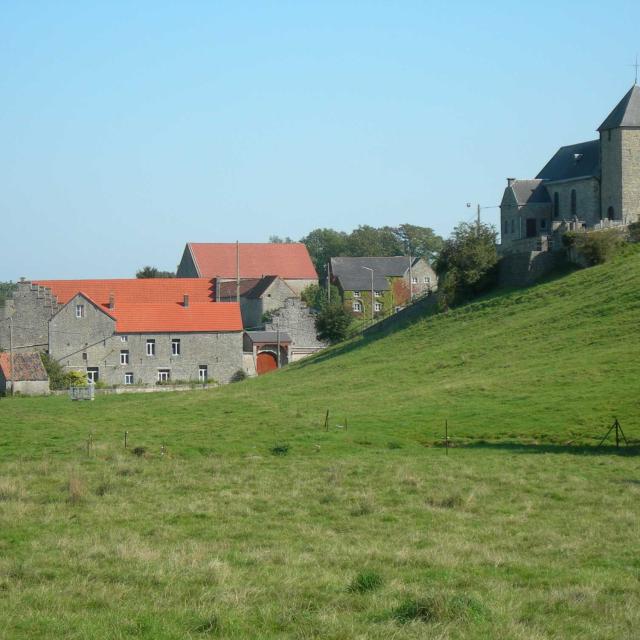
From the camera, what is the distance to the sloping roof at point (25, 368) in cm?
6188

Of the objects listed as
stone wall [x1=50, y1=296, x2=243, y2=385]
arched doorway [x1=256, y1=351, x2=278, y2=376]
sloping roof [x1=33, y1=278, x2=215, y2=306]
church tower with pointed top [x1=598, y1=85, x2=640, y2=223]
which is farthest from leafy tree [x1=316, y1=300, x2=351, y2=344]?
church tower with pointed top [x1=598, y1=85, x2=640, y2=223]

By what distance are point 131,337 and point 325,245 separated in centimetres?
8986

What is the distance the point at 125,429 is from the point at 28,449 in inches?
202

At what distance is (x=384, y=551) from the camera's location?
53.4 feet

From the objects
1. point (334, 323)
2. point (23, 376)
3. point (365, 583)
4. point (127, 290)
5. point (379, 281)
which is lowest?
point (365, 583)

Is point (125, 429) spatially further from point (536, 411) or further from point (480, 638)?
point (480, 638)

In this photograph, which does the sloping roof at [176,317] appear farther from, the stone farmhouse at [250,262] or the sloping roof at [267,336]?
the stone farmhouse at [250,262]

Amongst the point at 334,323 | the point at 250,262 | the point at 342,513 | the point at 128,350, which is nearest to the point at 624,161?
the point at 334,323

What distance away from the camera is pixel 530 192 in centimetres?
7325

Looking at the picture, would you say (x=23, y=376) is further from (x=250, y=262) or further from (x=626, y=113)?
(x=250, y=262)

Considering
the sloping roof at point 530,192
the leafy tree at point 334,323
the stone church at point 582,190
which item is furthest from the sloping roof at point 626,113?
the leafy tree at point 334,323

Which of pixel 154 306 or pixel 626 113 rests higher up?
pixel 626 113

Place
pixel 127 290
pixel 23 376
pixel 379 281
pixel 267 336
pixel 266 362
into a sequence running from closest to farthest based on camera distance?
pixel 23 376
pixel 266 362
pixel 267 336
pixel 127 290
pixel 379 281

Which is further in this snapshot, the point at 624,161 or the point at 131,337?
the point at 131,337
